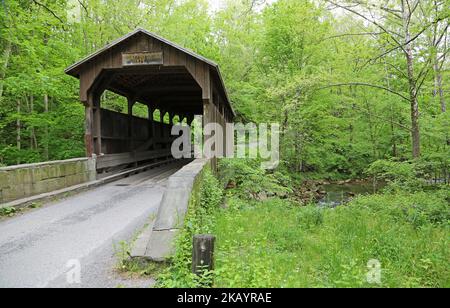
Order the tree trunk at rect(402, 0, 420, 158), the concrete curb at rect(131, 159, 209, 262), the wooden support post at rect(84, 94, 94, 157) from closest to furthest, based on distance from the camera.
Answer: the concrete curb at rect(131, 159, 209, 262) < the tree trunk at rect(402, 0, 420, 158) < the wooden support post at rect(84, 94, 94, 157)

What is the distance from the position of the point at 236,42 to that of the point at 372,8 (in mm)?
11015

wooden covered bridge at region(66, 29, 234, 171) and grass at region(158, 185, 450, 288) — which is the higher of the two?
wooden covered bridge at region(66, 29, 234, 171)

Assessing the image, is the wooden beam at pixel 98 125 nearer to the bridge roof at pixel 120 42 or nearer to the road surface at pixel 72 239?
the bridge roof at pixel 120 42

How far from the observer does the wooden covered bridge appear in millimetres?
9039

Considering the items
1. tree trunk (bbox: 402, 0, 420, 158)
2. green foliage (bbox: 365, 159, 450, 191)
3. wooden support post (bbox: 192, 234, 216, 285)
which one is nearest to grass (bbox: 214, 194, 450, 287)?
wooden support post (bbox: 192, 234, 216, 285)

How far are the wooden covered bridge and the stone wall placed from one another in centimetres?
80

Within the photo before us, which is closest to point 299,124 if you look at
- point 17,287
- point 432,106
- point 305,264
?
point 432,106

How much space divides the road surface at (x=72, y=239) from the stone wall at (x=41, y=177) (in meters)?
0.58

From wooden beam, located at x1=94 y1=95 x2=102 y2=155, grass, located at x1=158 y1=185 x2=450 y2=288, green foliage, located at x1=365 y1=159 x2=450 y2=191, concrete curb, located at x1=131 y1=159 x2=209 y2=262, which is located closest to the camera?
grass, located at x1=158 y1=185 x2=450 y2=288

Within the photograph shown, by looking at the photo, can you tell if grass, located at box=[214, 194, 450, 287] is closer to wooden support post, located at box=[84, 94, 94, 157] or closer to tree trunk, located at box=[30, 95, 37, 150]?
wooden support post, located at box=[84, 94, 94, 157]

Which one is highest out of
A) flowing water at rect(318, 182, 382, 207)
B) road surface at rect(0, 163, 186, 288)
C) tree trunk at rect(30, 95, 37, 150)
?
tree trunk at rect(30, 95, 37, 150)

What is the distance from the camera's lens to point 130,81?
39.1 ft

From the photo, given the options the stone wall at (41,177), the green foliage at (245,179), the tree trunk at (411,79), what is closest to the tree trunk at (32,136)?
the stone wall at (41,177)

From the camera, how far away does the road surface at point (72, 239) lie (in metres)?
3.38
